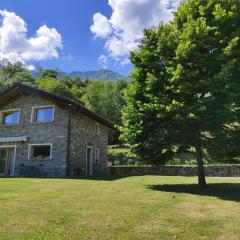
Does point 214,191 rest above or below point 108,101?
below

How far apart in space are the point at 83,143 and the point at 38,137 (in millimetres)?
3832

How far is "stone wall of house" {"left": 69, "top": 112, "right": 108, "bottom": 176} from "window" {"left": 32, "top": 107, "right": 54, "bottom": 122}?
→ 1.92 metres

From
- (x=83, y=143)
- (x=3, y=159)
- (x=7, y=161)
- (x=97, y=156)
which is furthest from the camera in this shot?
(x=97, y=156)

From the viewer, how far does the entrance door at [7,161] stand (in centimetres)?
2617

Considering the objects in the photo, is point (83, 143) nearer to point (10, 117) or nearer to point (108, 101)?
point (10, 117)

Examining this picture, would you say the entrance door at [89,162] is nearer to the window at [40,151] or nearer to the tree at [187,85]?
the window at [40,151]

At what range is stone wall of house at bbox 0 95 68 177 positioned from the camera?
2355cm

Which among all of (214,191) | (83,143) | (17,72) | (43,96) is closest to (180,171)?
(83,143)

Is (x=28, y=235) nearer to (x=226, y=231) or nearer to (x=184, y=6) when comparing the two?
(x=226, y=231)

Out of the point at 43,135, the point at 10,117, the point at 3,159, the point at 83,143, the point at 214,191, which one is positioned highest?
the point at 10,117

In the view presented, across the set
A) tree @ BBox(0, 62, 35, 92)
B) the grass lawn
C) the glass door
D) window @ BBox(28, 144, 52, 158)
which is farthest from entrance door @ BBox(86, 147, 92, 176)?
tree @ BBox(0, 62, 35, 92)

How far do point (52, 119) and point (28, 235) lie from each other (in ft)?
61.9

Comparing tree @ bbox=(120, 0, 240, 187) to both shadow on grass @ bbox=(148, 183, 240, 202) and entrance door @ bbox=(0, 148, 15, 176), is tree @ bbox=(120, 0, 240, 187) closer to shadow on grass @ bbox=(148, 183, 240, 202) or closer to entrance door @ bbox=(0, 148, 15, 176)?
shadow on grass @ bbox=(148, 183, 240, 202)

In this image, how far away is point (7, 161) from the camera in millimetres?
26406
